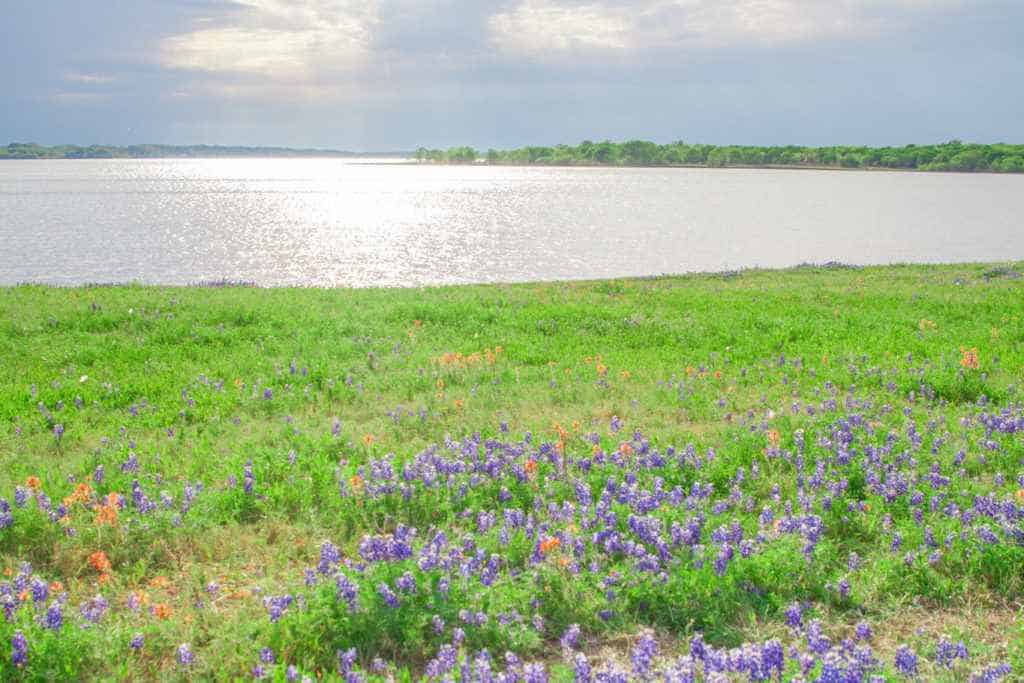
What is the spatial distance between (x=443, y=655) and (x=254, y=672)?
1.06 meters

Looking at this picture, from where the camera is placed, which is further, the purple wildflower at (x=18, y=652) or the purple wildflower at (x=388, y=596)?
the purple wildflower at (x=388, y=596)

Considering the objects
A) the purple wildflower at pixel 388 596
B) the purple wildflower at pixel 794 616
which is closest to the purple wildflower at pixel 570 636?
the purple wildflower at pixel 388 596

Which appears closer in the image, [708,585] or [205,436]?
[708,585]

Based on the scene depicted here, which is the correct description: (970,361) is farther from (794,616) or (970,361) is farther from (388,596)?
(388,596)

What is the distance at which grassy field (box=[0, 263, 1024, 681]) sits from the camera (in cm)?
482

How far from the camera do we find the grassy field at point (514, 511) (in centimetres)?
482

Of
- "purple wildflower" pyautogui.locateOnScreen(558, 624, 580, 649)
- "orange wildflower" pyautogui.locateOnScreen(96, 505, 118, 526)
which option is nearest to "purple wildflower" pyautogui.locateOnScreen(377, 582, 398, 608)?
"purple wildflower" pyautogui.locateOnScreen(558, 624, 580, 649)

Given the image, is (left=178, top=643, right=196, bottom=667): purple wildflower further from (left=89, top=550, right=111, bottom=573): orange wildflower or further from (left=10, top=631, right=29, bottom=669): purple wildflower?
(left=89, top=550, right=111, bottom=573): orange wildflower

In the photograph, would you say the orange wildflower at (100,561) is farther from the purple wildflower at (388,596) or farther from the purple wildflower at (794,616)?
the purple wildflower at (794,616)

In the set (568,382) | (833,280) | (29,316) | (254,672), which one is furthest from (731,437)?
(833,280)

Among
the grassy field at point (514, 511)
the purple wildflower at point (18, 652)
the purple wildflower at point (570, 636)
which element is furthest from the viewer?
the grassy field at point (514, 511)

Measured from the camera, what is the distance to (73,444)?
8.70 m

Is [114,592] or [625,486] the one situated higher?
[625,486]

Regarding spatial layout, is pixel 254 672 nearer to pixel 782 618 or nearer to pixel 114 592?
pixel 114 592
